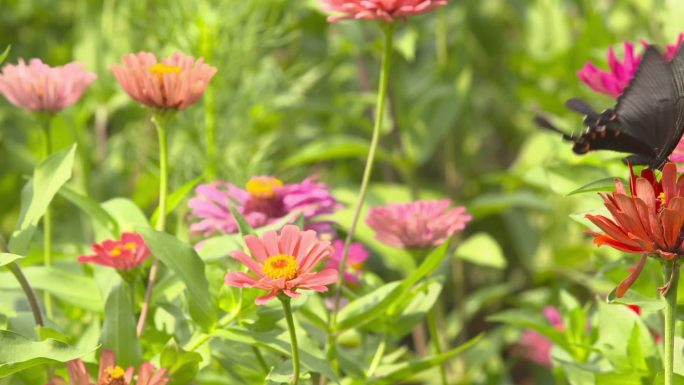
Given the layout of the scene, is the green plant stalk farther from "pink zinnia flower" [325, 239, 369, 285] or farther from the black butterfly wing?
the black butterfly wing

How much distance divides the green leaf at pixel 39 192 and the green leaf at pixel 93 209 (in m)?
0.02

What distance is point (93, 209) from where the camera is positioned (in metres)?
0.71

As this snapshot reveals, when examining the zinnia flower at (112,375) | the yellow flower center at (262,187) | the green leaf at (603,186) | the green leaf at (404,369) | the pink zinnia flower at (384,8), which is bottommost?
the green leaf at (404,369)

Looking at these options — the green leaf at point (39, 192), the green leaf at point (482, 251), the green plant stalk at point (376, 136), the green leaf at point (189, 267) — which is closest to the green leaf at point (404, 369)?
the green plant stalk at point (376, 136)

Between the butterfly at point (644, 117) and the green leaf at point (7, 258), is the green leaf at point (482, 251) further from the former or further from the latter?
the green leaf at point (7, 258)

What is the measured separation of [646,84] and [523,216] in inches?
38.3

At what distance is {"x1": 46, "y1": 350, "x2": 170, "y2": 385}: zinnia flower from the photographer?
59 cm

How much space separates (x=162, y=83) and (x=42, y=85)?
12cm

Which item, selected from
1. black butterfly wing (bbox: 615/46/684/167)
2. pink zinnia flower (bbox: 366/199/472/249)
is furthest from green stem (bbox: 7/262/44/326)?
black butterfly wing (bbox: 615/46/684/167)

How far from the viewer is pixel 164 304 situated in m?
0.67

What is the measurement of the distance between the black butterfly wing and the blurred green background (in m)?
0.29

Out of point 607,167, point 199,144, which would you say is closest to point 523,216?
point 199,144

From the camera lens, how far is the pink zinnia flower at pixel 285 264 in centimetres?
55

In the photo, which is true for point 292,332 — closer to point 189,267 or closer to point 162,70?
point 189,267
